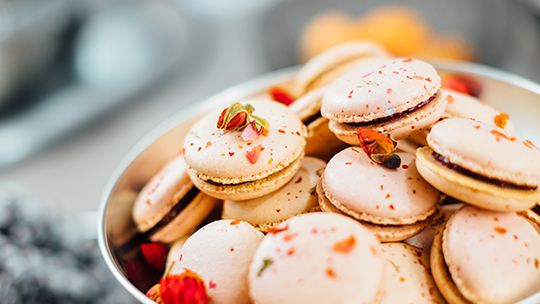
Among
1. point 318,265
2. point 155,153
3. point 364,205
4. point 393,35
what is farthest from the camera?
point 393,35

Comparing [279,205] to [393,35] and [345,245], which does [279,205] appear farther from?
[393,35]

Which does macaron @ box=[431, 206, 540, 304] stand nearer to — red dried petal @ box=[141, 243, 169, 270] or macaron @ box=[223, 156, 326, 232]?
macaron @ box=[223, 156, 326, 232]

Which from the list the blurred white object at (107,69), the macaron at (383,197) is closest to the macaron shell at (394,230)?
the macaron at (383,197)

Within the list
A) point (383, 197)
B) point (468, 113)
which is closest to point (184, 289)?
point (383, 197)

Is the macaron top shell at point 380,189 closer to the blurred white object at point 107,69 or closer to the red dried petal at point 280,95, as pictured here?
the red dried petal at point 280,95

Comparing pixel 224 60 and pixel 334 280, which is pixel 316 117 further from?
pixel 224 60

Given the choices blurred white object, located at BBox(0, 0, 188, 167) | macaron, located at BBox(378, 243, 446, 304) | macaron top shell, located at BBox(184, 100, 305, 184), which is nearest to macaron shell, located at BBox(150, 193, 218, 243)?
macaron top shell, located at BBox(184, 100, 305, 184)
